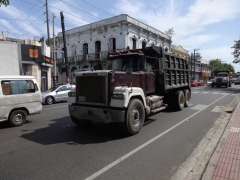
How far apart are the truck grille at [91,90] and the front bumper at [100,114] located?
0.23 metres

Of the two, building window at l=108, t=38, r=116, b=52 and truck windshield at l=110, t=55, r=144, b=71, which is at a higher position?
building window at l=108, t=38, r=116, b=52

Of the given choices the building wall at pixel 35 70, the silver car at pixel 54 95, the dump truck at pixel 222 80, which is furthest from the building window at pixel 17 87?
the dump truck at pixel 222 80

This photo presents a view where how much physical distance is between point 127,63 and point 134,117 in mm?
2315

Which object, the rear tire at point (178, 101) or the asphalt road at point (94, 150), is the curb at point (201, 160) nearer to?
the asphalt road at point (94, 150)

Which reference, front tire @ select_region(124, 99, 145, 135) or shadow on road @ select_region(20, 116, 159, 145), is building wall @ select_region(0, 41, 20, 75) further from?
front tire @ select_region(124, 99, 145, 135)

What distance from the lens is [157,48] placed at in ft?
25.1

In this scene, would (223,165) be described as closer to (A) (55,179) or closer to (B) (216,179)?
(B) (216,179)

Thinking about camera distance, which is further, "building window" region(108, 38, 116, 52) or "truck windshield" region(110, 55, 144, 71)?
"building window" region(108, 38, 116, 52)

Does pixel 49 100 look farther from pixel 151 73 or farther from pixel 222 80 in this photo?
pixel 222 80

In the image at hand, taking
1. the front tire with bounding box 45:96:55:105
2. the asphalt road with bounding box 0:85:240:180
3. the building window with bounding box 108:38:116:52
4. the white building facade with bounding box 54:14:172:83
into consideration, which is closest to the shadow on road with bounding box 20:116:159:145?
the asphalt road with bounding box 0:85:240:180

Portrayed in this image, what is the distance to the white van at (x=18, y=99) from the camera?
6.73m

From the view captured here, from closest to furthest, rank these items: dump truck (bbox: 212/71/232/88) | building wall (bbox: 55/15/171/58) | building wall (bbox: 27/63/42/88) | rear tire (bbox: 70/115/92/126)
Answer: rear tire (bbox: 70/115/92/126) < building wall (bbox: 27/63/42/88) < building wall (bbox: 55/15/171/58) < dump truck (bbox: 212/71/232/88)

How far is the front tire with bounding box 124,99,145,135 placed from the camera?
17.9 ft

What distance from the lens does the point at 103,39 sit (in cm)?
2984
